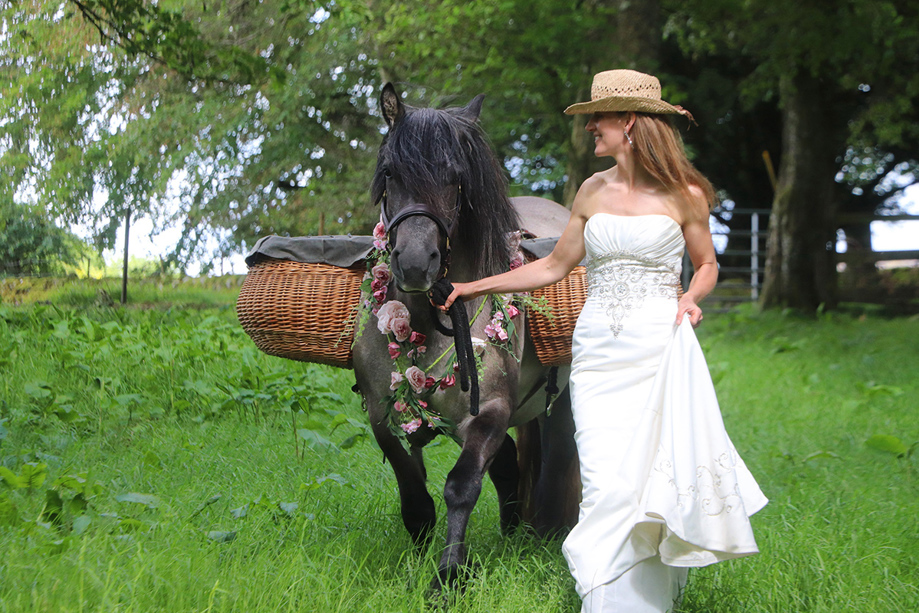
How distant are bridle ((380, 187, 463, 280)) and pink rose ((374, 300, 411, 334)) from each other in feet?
0.73

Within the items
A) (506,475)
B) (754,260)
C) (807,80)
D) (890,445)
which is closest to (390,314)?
(506,475)

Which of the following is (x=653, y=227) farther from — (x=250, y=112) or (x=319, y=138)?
(x=319, y=138)

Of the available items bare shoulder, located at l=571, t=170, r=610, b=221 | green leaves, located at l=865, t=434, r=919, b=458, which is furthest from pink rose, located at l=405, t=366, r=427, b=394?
green leaves, located at l=865, t=434, r=919, b=458

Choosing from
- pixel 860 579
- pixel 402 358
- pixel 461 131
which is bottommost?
pixel 860 579

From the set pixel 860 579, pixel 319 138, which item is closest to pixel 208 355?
pixel 860 579

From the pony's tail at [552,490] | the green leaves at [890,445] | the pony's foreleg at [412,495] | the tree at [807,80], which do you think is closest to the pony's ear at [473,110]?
the pony's foreleg at [412,495]

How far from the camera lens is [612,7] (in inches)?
422

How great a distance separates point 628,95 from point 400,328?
120 cm

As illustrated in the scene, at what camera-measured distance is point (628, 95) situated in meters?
2.99

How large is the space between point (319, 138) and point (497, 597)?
387 inches

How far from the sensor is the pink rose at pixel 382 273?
133 inches

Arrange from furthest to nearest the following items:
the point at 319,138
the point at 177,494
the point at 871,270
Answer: the point at 871,270, the point at 319,138, the point at 177,494

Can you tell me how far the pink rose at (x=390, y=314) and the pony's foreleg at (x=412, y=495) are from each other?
0.51 meters

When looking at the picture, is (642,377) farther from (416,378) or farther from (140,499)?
(140,499)
